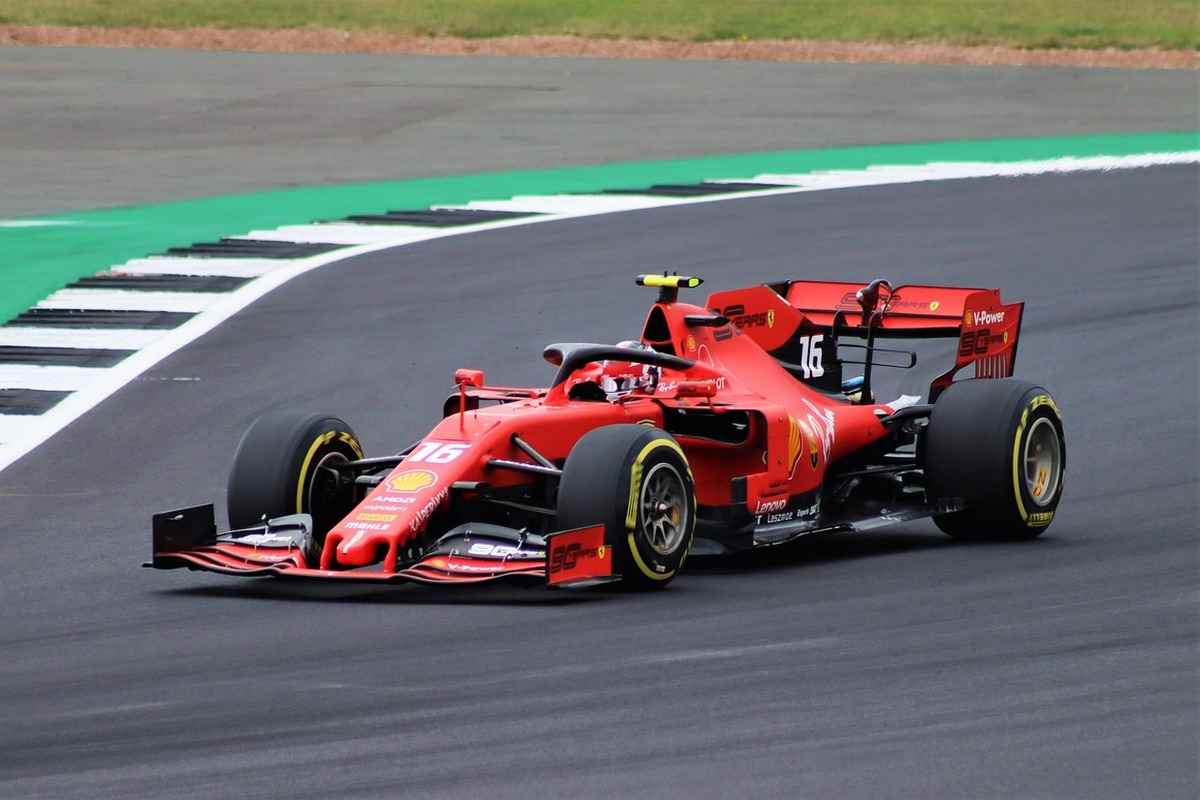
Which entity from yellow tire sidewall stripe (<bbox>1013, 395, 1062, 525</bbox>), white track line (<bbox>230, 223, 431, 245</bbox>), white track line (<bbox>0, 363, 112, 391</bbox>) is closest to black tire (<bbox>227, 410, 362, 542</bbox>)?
yellow tire sidewall stripe (<bbox>1013, 395, 1062, 525</bbox>)

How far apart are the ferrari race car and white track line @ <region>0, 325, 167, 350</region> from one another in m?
5.08

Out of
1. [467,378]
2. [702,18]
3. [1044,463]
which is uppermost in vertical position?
[702,18]

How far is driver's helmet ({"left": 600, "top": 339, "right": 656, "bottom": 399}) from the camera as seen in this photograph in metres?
9.88

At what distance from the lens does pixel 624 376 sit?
995 cm

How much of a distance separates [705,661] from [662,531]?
1.43m

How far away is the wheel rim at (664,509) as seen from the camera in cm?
887

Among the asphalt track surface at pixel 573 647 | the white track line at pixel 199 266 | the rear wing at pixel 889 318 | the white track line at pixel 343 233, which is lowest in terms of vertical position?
the asphalt track surface at pixel 573 647

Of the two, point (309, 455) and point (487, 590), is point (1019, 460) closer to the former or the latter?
point (487, 590)

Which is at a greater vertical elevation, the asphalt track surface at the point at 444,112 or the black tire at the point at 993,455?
the asphalt track surface at the point at 444,112

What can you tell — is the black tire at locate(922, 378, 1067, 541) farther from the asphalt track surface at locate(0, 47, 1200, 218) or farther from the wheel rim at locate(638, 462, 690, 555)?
the asphalt track surface at locate(0, 47, 1200, 218)

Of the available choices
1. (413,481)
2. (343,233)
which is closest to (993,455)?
(413,481)

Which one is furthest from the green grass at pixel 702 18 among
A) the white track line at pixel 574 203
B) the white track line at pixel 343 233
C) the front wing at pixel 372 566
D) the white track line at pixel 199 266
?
the front wing at pixel 372 566

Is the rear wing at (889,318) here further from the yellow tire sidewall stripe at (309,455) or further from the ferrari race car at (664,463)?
the yellow tire sidewall stripe at (309,455)

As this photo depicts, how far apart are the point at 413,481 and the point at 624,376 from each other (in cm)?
136
